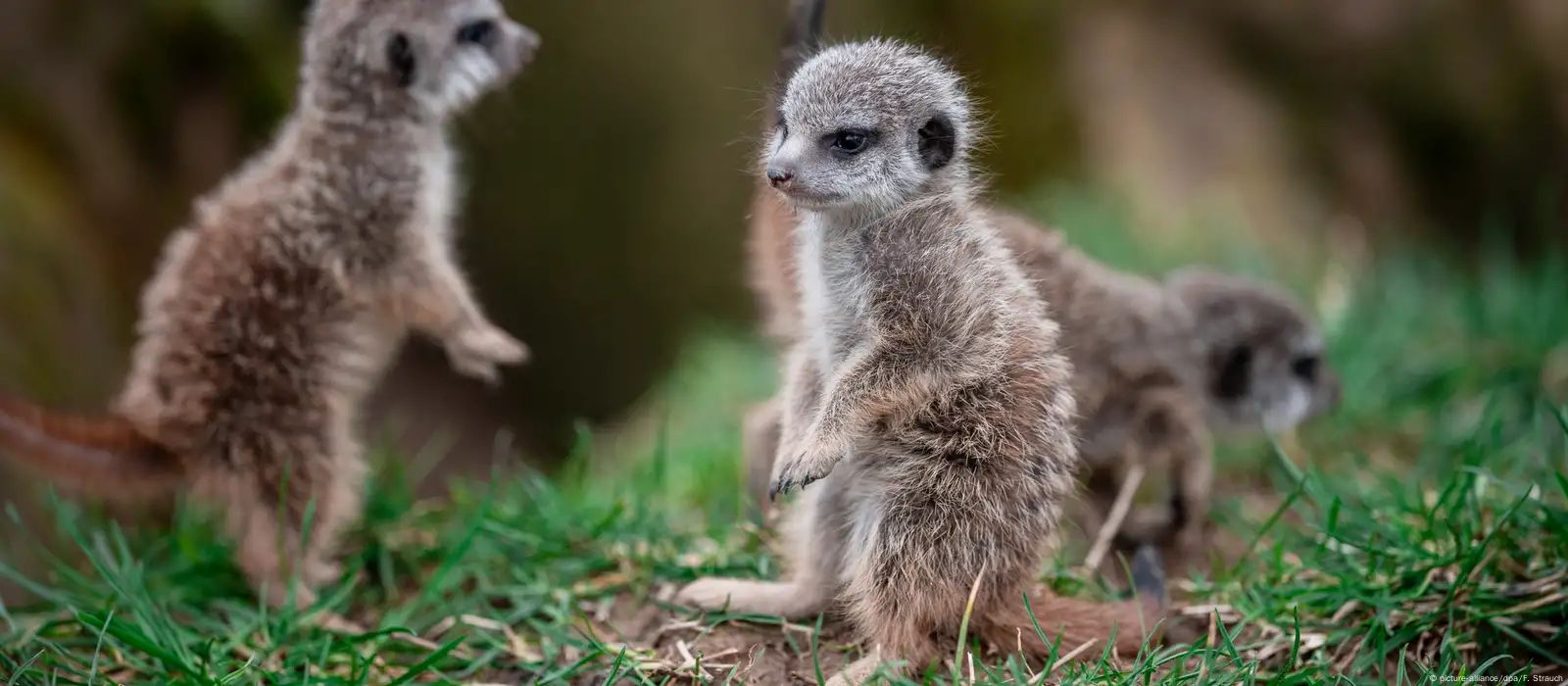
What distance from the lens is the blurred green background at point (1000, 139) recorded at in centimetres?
683

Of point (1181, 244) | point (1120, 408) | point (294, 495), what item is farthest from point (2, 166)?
point (1181, 244)

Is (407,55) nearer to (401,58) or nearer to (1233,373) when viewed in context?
(401,58)

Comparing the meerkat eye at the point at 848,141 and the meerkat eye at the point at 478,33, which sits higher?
the meerkat eye at the point at 478,33

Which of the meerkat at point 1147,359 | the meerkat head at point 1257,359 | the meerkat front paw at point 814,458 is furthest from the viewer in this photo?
the meerkat head at point 1257,359

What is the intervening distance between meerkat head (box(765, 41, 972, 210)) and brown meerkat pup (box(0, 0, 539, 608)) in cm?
141

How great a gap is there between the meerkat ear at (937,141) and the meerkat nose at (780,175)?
14.0 inches

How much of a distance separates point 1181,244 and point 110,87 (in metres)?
5.66

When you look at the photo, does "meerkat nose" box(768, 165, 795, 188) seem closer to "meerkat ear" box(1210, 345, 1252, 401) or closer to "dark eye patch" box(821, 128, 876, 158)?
"dark eye patch" box(821, 128, 876, 158)

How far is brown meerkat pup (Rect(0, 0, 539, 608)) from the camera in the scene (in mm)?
3486

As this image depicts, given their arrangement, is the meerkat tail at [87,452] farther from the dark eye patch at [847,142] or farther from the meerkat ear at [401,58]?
the dark eye patch at [847,142]

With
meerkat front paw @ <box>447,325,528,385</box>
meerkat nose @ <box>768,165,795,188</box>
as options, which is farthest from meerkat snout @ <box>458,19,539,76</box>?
meerkat nose @ <box>768,165,795,188</box>

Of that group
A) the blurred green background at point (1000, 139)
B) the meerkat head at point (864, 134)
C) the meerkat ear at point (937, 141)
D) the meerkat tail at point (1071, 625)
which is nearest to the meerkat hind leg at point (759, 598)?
the meerkat tail at point (1071, 625)

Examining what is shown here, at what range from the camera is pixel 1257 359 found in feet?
15.2

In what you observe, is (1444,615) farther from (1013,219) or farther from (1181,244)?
(1181,244)
